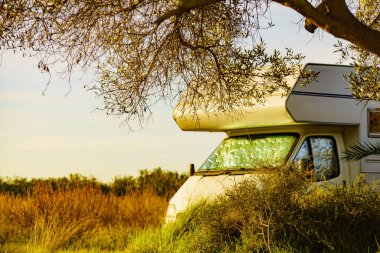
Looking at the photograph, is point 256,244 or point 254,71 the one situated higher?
point 254,71

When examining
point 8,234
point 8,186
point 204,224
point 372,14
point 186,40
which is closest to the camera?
point 204,224

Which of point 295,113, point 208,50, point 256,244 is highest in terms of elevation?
point 208,50

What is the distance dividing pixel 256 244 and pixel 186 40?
3.47 m

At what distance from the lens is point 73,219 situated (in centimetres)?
1457

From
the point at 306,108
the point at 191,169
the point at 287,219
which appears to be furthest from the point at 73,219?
the point at 287,219

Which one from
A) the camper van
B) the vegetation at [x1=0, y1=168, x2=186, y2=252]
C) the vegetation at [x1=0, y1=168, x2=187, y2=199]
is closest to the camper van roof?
the camper van

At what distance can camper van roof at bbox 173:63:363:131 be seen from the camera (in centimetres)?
1197

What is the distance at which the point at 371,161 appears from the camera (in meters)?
12.9

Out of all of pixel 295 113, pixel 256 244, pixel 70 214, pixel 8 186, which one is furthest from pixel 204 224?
pixel 8 186

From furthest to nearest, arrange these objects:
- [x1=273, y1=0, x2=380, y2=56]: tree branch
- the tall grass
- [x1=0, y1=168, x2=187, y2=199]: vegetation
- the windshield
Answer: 1. [x1=0, y1=168, x2=187, y2=199]: vegetation
2. the windshield
3. the tall grass
4. [x1=273, y1=0, x2=380, y2=56]: tree branch

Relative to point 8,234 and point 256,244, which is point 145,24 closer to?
point 256,244

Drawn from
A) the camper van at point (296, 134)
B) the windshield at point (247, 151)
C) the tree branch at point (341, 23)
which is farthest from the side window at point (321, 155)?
the tree branch at point (341, 23)

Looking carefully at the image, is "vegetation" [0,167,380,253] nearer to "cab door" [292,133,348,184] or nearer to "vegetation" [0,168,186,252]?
"vegetation" [0,168,186,252]

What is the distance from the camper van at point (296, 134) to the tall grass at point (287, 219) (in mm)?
680
